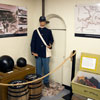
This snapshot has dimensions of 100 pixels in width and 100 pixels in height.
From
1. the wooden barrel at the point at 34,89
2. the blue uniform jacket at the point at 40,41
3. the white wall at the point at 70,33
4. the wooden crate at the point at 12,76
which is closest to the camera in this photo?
the wooden crate at the point at 12,76

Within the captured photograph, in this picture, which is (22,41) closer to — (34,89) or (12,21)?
(12,21)

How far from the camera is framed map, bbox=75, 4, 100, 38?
297 centimetres

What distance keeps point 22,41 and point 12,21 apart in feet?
2.12

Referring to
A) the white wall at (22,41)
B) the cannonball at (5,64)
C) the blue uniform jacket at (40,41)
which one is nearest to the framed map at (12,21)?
the white wall at (22,41)

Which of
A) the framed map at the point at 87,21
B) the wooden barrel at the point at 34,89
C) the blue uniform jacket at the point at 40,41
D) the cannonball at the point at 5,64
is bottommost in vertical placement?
the wooden barrel at the point at 34,89

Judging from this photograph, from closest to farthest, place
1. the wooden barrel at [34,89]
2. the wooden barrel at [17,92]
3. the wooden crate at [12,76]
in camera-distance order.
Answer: the wooden barrel at [17,92]
the wooden crate at [12,76]
the wooden barrel at [34,89]

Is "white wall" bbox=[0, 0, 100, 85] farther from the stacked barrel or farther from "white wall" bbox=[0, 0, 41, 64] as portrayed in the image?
the stacked barrel

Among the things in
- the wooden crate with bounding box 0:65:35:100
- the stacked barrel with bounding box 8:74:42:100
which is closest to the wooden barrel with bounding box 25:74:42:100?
the stacked barrel with bounding box 8:74:42:100

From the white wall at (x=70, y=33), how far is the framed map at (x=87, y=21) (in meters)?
0.10

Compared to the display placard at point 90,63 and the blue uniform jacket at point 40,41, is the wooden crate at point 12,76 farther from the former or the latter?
the display placard at point 90,63

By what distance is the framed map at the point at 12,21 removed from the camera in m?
3.18

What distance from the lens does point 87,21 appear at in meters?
3.11

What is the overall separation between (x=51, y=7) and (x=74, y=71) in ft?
6.20

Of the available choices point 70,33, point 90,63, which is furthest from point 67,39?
point 90,63
